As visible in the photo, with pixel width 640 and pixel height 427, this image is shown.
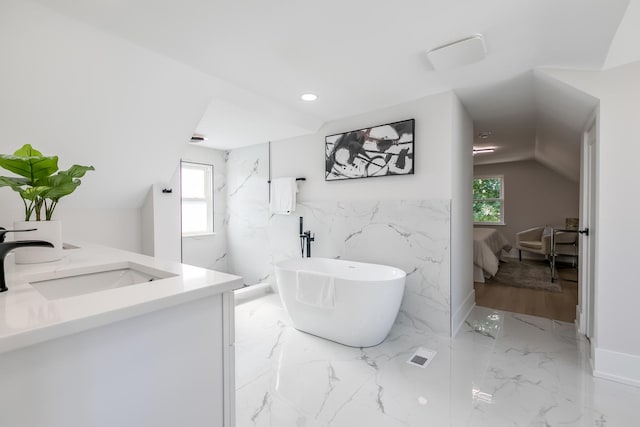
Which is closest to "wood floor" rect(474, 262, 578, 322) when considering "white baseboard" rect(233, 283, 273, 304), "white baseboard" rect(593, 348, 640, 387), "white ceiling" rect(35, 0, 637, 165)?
"white baseboard" rect(593, 348, 640, 387)

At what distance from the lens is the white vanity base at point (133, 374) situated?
62 centimetres

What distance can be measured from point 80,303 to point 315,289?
6.10 ft

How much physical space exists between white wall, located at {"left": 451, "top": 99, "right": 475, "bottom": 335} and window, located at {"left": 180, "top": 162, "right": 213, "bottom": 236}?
11.1 ft

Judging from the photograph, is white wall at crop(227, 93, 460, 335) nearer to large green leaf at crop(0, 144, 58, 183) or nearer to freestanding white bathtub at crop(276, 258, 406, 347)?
freestanding white bathtub at crop(276, 258, 406, 347)

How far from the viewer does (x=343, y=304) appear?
7.66ft

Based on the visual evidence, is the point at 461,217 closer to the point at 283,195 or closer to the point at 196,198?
the point at 283,195

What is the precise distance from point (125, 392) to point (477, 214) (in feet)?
24.1

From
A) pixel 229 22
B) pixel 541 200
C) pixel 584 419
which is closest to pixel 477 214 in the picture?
pixel 541 200

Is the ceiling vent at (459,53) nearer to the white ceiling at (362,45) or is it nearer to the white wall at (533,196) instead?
the white ceiling at (362,45)

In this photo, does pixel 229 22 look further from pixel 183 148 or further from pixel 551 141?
pixel 551 141

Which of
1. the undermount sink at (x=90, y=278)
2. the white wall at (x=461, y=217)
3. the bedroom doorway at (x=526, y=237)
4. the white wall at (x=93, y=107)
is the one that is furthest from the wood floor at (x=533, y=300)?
the white wall at (x=93, y=107)

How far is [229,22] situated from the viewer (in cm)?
165

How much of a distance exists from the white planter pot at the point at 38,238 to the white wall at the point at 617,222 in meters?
3.18

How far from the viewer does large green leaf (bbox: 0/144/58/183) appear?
112 cm
